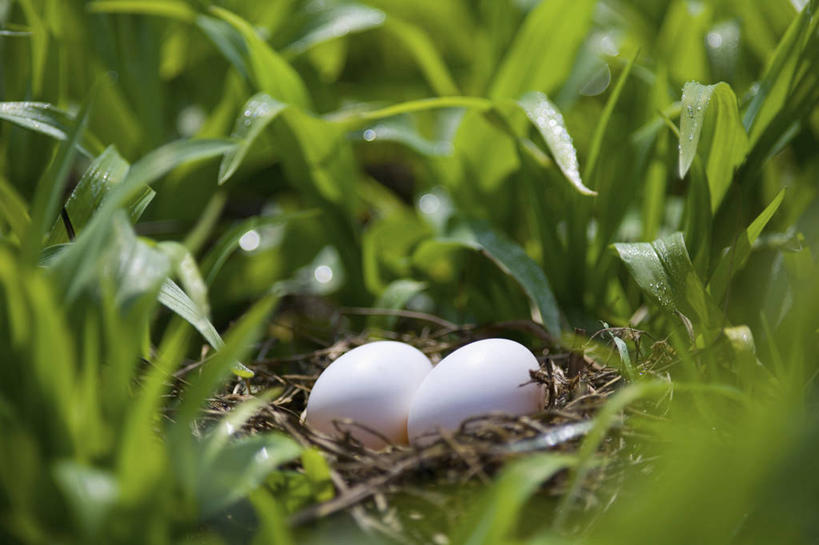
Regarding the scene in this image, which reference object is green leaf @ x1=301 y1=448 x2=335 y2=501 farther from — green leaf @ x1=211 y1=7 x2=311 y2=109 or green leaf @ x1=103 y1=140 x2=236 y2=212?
green leaf @ x1=211 y1=7 x2=311 y2=109

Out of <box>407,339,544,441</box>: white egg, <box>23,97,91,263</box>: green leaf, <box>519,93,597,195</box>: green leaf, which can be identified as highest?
<box>519,93,597,195</box>: green leaf

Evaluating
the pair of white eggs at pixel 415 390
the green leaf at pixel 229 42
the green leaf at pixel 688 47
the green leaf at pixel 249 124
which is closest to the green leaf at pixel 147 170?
the green leaf at pixel 249 124

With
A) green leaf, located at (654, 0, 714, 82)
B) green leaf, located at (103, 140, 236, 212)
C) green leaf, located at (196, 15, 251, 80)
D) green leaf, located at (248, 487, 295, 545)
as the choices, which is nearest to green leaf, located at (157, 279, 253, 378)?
green leaf, located at (103, 140, 236, 212)

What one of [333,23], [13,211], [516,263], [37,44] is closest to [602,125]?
[516,263]

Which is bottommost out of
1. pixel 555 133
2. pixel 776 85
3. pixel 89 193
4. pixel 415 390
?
pixel 415 390

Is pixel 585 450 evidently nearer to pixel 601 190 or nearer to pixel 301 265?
pixel 601 190

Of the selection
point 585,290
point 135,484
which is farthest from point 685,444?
point 585,290

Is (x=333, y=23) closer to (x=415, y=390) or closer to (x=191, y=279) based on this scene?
(x=191, y=279)
